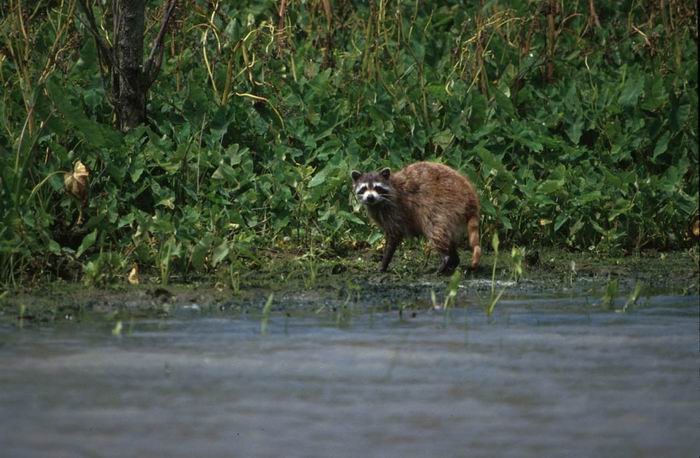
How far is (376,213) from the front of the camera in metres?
8.95

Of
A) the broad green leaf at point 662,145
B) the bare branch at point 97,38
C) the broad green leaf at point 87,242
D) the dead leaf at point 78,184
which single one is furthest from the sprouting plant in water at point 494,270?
the bare branch at point 97,38

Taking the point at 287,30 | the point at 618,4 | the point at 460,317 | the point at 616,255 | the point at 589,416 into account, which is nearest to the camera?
the point at 589,416

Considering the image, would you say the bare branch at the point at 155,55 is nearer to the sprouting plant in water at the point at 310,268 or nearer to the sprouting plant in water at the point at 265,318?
the sprouting plant in water at the point at 310,268

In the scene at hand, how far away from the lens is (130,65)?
9.38 metres

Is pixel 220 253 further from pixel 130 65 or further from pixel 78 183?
pixel 130 65

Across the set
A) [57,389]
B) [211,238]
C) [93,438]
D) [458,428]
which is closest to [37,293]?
[211,238]

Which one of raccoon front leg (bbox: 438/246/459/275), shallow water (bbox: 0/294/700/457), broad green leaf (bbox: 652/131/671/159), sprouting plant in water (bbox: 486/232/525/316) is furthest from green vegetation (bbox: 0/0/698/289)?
shallow water (bbox: 0/294/700/457)

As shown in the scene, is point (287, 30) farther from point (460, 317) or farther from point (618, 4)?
point (460, 317)

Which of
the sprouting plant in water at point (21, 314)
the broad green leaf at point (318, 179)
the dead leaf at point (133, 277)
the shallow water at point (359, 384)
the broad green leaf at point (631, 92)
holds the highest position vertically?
the broad green leaf at point (631, 92)

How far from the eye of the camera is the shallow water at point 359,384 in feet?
14.9

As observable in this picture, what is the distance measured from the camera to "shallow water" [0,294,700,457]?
179 inches

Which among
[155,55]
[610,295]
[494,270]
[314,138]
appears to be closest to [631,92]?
[314,138]

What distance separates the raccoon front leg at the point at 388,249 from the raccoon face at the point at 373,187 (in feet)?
0.92

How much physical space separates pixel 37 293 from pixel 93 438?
293 cm
